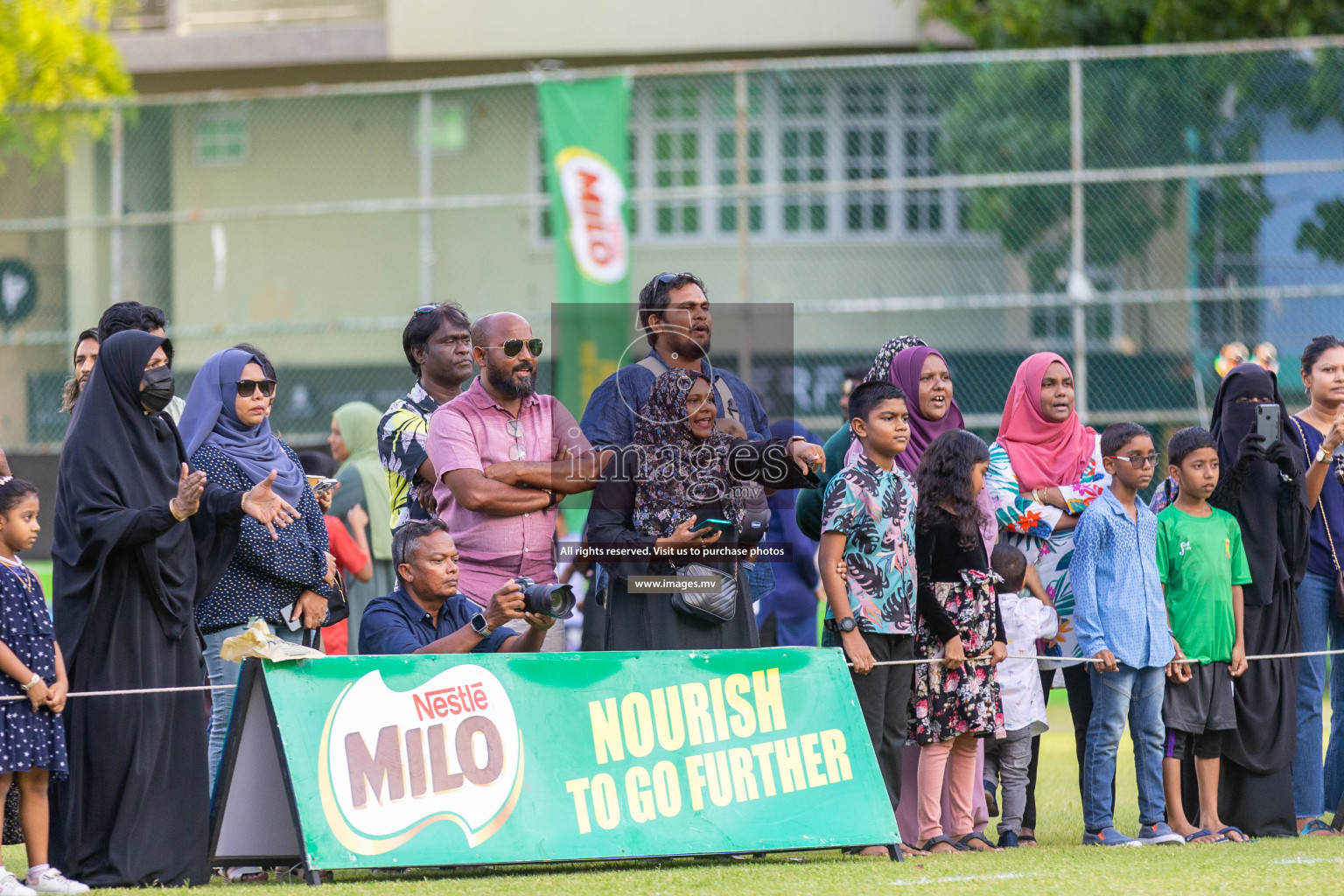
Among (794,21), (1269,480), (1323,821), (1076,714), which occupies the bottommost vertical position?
(1323,821)

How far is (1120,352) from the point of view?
14.3 meters

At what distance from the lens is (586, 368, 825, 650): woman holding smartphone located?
612cm

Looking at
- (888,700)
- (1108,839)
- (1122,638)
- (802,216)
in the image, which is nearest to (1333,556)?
(1122,638)

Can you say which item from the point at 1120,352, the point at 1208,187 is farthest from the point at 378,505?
the point at 1208,187

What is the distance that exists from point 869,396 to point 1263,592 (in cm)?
204

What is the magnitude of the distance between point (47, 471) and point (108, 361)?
1086 cm

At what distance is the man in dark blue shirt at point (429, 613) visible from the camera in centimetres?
585

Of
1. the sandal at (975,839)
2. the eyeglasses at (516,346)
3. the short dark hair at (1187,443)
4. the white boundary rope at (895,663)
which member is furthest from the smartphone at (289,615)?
the short dark hair at (1187,443)

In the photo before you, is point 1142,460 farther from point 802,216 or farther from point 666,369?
point 802,216

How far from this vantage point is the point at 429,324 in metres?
6.94

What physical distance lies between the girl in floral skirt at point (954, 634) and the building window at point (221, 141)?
15.1m

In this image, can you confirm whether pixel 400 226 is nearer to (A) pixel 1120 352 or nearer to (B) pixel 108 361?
(A) pixel 1120 352

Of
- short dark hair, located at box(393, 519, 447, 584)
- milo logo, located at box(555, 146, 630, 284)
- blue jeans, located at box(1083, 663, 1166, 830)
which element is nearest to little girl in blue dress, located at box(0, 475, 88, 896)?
short dark hair, located at box(393, 519, 447, 584)

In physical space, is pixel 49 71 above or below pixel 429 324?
above
